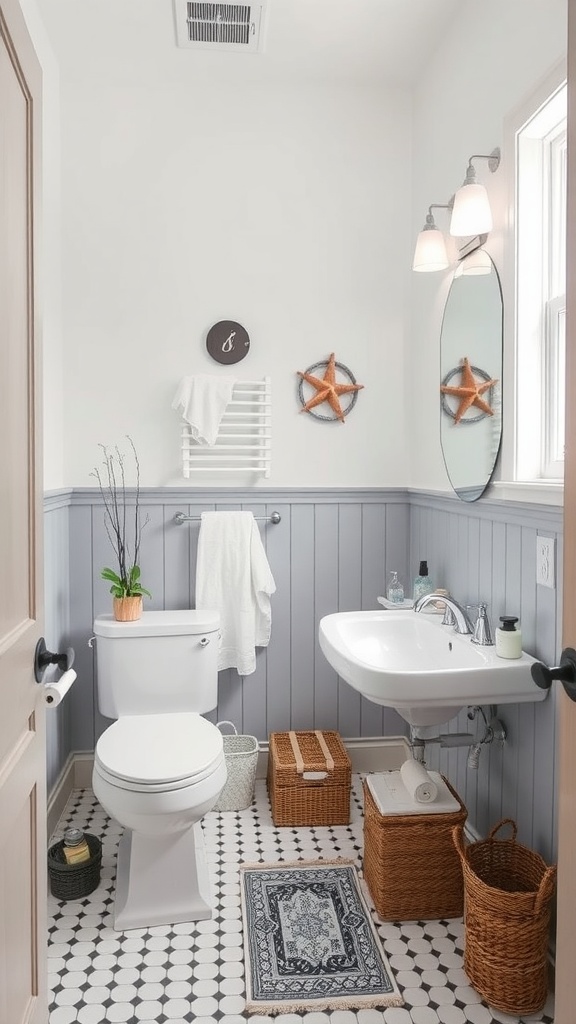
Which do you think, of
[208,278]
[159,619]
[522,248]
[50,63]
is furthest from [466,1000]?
[50,63]

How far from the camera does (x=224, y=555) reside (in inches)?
115

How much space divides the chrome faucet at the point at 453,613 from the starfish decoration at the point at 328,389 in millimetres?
986

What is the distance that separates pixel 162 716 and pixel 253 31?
7.81 feet

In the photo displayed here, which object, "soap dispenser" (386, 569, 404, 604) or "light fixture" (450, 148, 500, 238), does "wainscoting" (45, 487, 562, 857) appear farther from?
"light fixture" (450, 148, 500, 238)

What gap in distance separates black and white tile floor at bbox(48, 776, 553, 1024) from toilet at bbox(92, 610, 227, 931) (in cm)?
7

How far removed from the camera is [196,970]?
1965 millimetres

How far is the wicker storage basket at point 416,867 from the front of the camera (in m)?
2.14

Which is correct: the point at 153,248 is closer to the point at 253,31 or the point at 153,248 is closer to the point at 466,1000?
the point at 253,31

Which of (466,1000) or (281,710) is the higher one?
(281,710)

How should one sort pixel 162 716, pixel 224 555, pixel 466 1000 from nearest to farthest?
pixel 466 1000 < pixel 162 716 < pixel 224 555

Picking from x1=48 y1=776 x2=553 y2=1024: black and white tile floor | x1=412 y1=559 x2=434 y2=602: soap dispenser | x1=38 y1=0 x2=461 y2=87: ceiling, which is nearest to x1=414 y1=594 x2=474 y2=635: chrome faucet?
x1=412 y1=559 x2=434 y2=602: soap dispenser

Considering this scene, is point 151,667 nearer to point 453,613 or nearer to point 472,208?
point 453,613

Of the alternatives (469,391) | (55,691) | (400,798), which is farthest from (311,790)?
(55,691)

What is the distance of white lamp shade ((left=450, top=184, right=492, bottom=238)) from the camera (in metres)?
2.15
